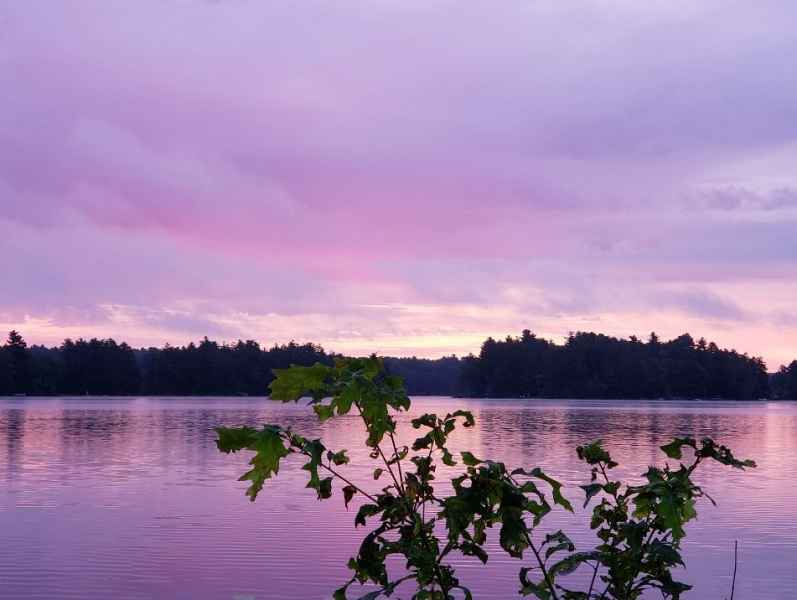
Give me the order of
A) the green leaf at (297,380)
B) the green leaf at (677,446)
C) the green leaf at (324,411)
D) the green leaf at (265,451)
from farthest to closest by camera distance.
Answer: the green leaf at (677,446) → the green leaf at (324,411) → the green leaf at (297,380) → the green leaf at (265,451)

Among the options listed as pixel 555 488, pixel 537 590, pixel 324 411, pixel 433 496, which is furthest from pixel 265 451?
pixel 537 590

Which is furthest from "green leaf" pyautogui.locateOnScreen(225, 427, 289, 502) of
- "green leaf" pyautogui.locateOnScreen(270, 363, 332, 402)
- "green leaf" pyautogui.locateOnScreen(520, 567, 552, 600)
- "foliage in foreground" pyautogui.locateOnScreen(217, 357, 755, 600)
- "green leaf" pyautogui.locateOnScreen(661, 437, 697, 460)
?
"green leaf" pyautogui.locateOnScreen(661, 437, 697, 460)

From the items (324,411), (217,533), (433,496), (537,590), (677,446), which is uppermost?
(324,411)

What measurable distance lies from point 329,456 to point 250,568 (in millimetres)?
15566

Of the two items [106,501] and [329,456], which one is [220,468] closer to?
[106,501]

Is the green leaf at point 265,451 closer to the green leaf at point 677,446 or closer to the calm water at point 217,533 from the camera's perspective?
the green leaf at point 677,446

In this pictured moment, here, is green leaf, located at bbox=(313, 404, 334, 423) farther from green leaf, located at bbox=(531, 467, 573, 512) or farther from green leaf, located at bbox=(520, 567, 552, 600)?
green leaf, located at bbox=(520, 567, 552, 600)

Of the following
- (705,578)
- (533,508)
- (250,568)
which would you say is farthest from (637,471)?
(533,508)

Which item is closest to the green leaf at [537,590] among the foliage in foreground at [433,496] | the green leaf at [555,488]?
the foliage in foreground at [433,496]

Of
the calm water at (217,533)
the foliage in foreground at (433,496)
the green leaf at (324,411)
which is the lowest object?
the calm water at (217,533)

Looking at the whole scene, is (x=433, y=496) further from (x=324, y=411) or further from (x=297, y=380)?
(x=297, y=380)

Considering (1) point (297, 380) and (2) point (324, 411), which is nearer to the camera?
(1) point (297, 380)

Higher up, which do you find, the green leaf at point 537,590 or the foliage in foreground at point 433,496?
the foliage in foreground at point 433,496

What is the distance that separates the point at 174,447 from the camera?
49625mm
